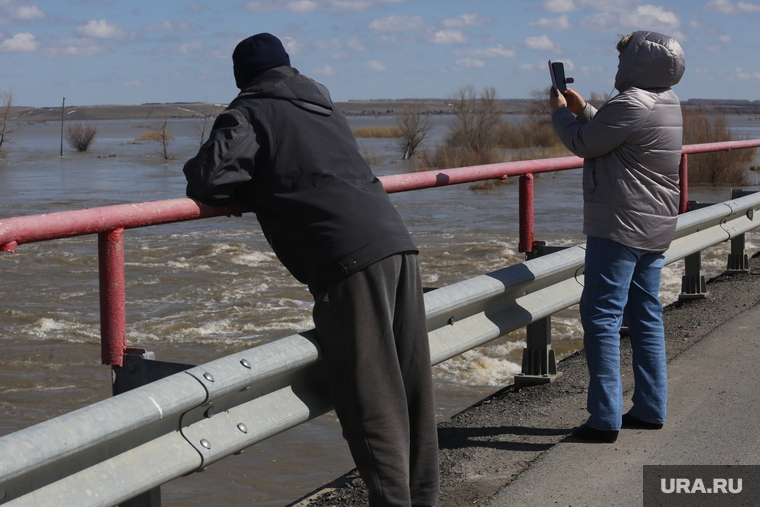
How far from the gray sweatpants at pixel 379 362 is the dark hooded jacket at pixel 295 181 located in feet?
0.26

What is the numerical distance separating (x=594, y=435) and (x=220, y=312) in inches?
321

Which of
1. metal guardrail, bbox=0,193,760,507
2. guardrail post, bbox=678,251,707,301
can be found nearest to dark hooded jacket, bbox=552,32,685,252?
metal guardrail, bbox=0,193,760,507

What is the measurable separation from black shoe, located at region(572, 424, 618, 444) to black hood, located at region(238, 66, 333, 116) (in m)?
1.94

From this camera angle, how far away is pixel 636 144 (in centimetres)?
371

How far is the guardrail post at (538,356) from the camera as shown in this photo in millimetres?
4770

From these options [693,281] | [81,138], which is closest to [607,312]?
[693,281]

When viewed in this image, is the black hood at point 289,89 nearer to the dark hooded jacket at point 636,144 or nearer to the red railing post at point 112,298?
the red railing post at point 112,298

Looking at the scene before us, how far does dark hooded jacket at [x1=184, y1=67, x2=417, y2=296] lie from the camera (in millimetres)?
A: 2582

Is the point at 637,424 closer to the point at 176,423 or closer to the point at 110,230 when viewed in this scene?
the point at 176,423

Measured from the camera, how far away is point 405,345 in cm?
284

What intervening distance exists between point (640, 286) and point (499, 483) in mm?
1108

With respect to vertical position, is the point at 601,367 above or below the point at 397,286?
below

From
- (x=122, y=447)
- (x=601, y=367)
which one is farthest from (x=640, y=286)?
(x=122, y=447)

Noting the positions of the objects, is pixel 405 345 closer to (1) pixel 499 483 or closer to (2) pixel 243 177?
(2) pixel 243 177
